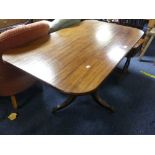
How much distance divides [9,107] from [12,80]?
15.0 inches

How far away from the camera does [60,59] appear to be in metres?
1.24

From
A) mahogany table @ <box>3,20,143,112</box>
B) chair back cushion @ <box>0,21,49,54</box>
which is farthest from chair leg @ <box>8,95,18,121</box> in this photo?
chair back cushion @ <box>0,21,49,54</box>

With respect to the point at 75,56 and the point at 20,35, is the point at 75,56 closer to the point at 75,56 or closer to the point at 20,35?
the point at 75,56

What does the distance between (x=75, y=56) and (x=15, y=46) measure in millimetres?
525

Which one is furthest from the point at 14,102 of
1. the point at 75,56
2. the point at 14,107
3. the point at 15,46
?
the point at 75,56

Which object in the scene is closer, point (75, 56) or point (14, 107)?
point (75, 56)

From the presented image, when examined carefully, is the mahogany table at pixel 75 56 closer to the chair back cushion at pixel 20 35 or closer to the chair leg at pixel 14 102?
the chair back cushion at pixel 20 35

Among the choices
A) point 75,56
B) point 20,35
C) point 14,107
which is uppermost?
point 20,35

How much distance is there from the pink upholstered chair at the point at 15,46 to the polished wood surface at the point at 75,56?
0.06 metres

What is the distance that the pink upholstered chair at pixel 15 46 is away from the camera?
50.8 inches

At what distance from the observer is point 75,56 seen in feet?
4.18

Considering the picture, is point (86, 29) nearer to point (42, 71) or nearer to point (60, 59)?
point (60, 59)

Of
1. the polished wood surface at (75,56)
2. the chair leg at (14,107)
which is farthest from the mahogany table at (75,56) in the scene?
the chair leg at (14,107)

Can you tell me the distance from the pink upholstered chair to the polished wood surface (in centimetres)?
6
